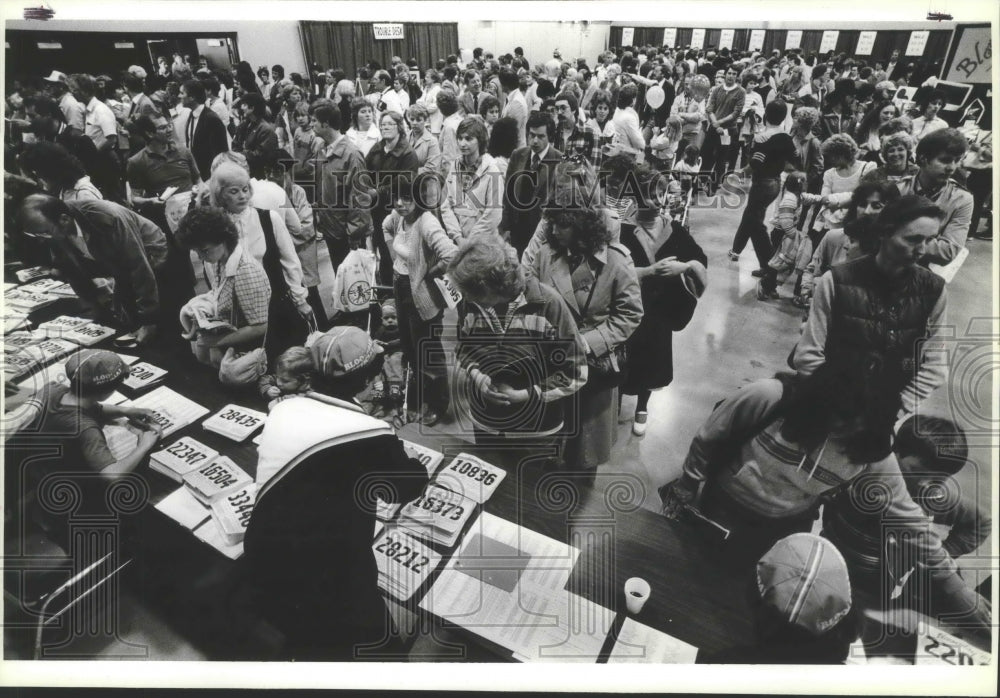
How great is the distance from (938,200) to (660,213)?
84 cm

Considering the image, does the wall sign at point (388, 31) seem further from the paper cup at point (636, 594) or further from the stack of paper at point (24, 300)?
the paper cup at point (636, 594)

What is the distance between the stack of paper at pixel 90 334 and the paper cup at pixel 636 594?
217cm

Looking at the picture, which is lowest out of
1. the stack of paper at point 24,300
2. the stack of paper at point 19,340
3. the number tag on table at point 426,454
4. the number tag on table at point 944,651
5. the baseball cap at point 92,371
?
the number tag on table at point 944,651

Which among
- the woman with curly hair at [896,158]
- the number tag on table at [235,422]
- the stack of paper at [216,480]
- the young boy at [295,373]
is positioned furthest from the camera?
the number tag on table at [235,422]

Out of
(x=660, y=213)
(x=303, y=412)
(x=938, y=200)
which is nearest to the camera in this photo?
(x=303, y=412)

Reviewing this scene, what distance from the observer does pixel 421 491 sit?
1615 millimetres

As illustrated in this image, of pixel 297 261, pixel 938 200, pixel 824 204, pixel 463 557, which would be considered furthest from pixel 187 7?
pixel 938 200

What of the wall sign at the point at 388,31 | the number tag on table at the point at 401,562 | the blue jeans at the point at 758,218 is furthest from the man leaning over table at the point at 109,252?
the blue jeans at the point at 758,218

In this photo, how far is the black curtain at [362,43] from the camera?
1.67m

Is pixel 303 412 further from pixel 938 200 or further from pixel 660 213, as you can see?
pixel 938 200

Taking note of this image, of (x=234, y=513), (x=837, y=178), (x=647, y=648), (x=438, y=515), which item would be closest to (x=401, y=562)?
(x=438, y=515)

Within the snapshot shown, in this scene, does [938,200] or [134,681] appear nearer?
[938,200]

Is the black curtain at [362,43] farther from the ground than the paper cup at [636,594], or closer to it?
farther from the ground

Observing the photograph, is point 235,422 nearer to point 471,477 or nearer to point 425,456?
point 425,456
